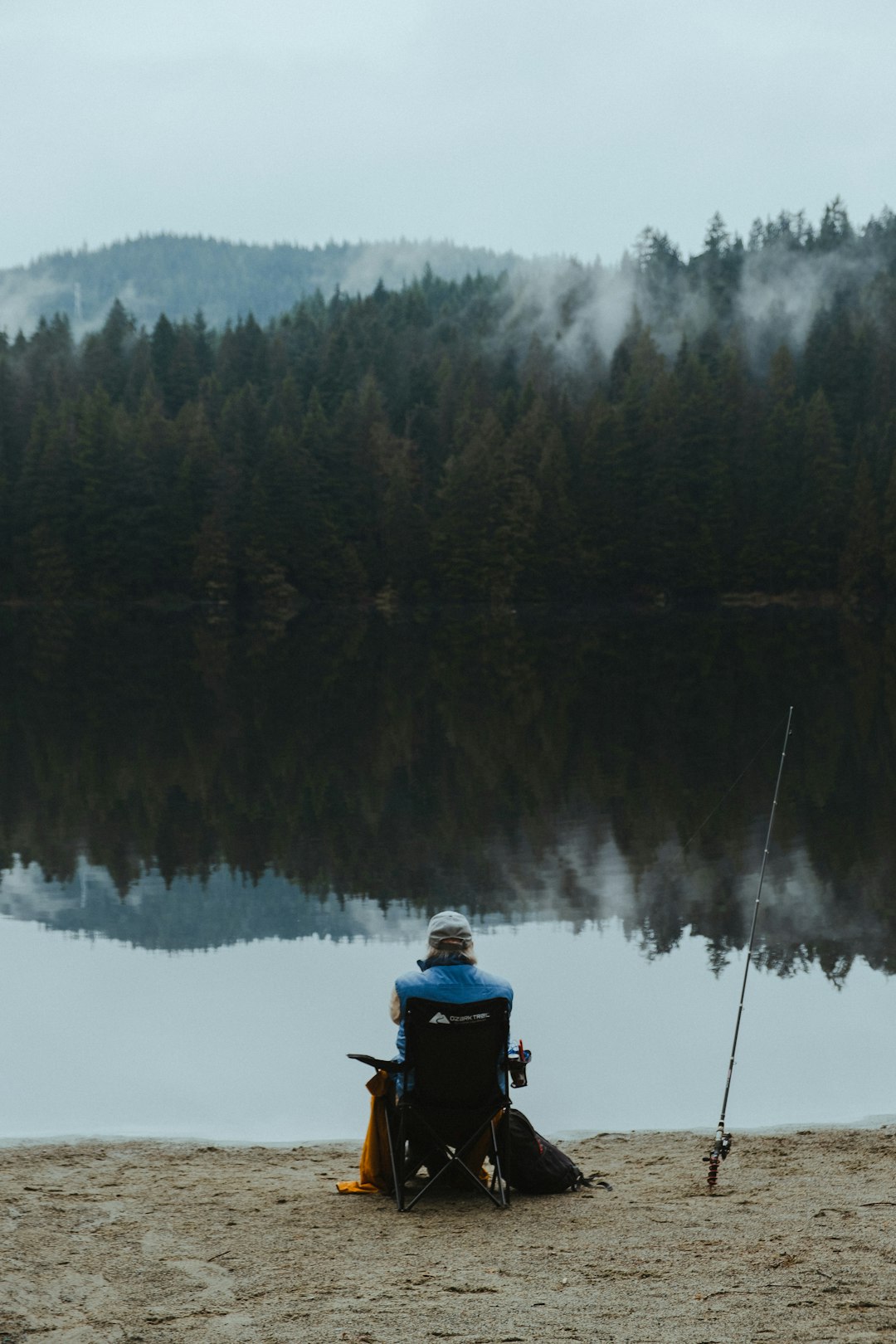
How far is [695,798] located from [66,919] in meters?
8.34

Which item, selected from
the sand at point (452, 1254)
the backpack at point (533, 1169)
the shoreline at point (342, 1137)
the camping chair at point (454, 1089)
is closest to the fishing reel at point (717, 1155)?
the sand at point (452, 1254)

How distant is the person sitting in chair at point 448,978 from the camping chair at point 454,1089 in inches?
2.3

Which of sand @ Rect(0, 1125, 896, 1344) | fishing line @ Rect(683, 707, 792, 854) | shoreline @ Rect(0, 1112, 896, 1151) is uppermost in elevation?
fishing line @ Rect(683, 707, 792, 854)

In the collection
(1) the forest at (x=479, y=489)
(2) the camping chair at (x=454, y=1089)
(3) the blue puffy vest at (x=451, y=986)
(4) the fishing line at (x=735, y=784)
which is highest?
(1) the forest at (x=479, y=489)

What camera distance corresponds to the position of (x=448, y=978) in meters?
5.59

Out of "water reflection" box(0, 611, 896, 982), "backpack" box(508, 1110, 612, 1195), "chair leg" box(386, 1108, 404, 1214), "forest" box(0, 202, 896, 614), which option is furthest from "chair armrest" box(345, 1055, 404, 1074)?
"forest" box(0, 202, 896, 614)

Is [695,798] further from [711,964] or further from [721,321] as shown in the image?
[721,321]

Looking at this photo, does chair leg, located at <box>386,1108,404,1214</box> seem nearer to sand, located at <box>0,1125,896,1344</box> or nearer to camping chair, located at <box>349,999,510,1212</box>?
camping chair, located at <box>349,999,510,1212</box>

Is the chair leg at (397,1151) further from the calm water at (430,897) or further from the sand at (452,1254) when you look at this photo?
the calm water at (430,897)

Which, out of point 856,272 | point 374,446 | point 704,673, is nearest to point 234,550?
point 374,446

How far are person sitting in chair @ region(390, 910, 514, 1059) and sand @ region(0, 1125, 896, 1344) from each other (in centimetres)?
85

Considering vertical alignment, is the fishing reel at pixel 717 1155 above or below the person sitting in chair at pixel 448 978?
below

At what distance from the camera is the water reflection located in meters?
12.1

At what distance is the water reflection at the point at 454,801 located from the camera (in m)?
12.1
